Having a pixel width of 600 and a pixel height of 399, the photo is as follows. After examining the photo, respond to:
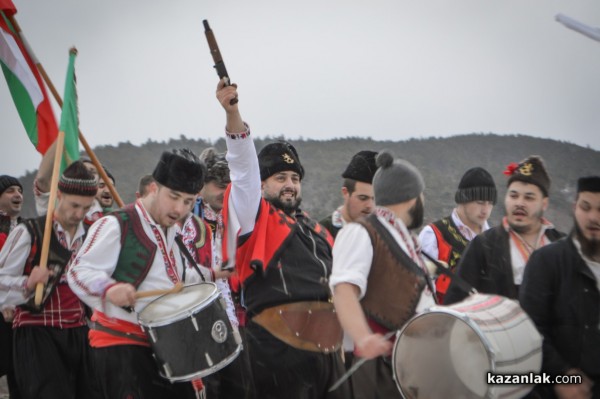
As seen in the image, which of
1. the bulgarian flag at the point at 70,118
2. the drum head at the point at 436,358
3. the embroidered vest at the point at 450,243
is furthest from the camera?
the embroidered vest at the point at 450,243

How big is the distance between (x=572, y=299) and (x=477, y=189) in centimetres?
329

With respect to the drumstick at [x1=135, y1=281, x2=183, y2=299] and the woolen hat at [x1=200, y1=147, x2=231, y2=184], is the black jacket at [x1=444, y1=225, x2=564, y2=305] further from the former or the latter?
the woolen hat at [x1=200, y1=147, x2=231, y2=184]

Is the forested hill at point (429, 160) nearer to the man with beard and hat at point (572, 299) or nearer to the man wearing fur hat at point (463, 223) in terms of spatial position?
the man wearing fur hat at point (463, 223)

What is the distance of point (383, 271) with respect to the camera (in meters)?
3.23

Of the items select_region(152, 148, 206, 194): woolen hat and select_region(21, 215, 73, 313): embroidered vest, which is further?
select_region(21, 215, 73, 313): embroidered vest

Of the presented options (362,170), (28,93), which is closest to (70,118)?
(28,93)

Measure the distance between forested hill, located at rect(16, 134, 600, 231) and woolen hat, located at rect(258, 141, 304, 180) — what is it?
16455mm

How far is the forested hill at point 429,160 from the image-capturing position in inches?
917

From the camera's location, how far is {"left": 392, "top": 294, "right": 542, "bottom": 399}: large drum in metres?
2.92

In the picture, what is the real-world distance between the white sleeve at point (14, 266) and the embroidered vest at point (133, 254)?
1398mm

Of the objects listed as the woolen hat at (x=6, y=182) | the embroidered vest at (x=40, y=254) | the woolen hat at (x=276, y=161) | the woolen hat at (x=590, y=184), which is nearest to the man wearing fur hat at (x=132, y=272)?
the woolen hat at (x=276, y=161)

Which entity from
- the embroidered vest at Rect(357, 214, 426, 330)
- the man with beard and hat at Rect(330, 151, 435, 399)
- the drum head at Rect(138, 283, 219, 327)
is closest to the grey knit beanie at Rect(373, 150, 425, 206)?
the man with beard and hat at Rect(330, 151, 435, 399)

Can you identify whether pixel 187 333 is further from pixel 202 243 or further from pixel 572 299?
pixel 572 299

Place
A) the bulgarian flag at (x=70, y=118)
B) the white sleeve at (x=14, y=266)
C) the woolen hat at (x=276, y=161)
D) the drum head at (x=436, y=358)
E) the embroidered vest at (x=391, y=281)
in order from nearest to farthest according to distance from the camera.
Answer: the drum head at (x=436, y=358) → the embroidered vest at (x=391, y=281) → the woolen hat at (x=276, y=161) → the white sleeve at (x=14, y=266) → the bulgarian flag at (x=70, y=118)
